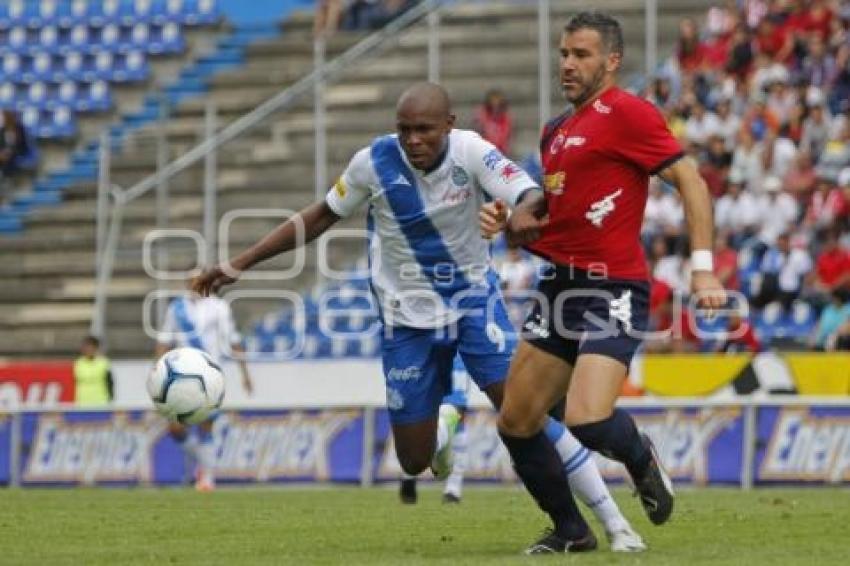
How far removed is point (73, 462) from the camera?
24562 millimetres

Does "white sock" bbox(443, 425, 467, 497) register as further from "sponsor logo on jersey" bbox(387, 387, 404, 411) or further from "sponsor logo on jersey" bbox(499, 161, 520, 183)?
"sponsor logo on jersey" bbox(499, 161, 520, 183)

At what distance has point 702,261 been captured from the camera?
1083 centimetres

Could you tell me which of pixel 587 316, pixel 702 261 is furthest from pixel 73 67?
pixel 702 261

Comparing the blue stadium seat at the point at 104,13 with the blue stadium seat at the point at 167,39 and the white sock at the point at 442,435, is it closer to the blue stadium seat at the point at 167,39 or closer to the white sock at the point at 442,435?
the blue stadium seat at the point at 167,39

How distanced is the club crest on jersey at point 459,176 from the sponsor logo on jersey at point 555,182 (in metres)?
0.85

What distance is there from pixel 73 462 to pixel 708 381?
7053mm

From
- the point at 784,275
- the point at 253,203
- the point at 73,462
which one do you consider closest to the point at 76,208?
the point at 253,203

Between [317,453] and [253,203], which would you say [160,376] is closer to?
[317,453]

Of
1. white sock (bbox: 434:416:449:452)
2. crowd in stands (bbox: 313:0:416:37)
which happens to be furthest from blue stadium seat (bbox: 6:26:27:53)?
white sock (bbox: 434:416:449:452)

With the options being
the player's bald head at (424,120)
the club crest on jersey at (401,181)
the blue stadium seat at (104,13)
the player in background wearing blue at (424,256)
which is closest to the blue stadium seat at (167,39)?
the blue stadium seat at (104,13)

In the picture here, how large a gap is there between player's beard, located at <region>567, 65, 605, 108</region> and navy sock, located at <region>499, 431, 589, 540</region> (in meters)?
1.75

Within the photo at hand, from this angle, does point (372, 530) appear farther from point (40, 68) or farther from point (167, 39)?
point (40, 68)

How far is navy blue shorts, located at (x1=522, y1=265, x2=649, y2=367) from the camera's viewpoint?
1121cm

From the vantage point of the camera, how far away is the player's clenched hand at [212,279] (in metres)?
12.4
